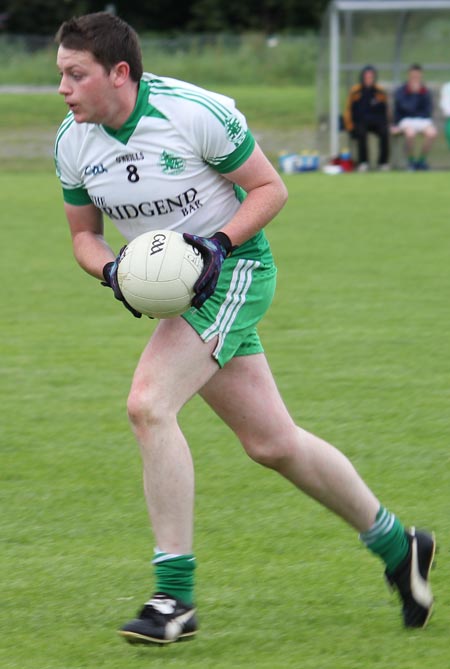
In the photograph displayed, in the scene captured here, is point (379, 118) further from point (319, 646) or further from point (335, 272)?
point (319, 646)

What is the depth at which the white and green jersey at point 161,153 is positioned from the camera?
4309 millimetres

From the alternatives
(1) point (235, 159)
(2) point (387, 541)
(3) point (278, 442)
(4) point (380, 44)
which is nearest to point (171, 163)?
(1) point (235, 159)

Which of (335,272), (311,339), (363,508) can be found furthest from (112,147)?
(335,272)

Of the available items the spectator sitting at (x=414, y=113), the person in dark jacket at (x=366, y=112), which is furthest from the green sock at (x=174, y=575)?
the spectator sitting at (x=414, y=113)

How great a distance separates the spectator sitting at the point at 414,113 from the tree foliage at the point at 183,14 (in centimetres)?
3794

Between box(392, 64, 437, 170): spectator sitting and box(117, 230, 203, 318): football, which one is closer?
box(117, 230, 203, 318): football

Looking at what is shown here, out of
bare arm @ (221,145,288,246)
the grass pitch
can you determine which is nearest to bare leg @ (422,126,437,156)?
the grass pitch

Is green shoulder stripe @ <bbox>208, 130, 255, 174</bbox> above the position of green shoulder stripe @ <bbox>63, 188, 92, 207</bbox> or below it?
above

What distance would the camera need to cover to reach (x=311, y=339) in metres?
9.37

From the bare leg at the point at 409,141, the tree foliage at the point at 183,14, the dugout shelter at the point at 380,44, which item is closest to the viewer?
the bare leg at the point at 409,141

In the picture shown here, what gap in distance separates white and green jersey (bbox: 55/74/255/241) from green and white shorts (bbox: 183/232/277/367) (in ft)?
0.73

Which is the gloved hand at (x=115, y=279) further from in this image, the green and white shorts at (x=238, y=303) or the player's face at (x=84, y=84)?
the player's face at (x=84, y=84)

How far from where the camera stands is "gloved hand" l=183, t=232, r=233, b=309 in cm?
421

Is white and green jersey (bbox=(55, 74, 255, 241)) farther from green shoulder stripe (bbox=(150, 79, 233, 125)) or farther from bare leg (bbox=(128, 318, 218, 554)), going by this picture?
bare leg (bbox=(128, 318, 218, 554))
